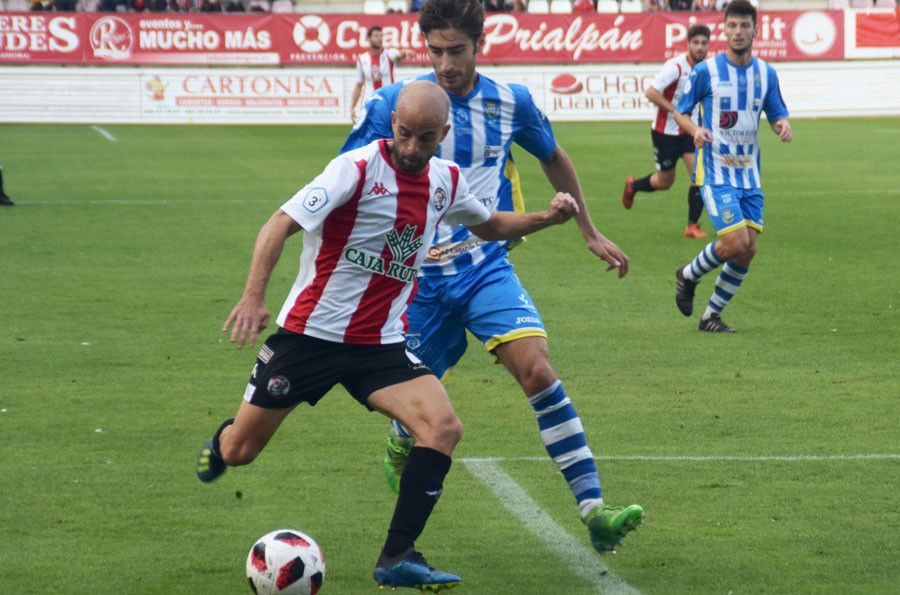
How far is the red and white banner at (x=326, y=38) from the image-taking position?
35.1 meters

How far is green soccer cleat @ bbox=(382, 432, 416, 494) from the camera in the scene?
6.67 m

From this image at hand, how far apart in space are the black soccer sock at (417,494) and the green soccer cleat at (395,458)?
4.06 feet

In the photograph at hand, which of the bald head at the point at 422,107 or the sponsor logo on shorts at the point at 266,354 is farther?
the sponsor logo on shorts at the point at 266,354

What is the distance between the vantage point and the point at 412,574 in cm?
521

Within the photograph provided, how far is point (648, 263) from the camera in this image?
14258 mm

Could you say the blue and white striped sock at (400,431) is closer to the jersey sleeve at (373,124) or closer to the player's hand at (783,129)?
the jersey sleeve at (373,124)

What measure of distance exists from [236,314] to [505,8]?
33678mm

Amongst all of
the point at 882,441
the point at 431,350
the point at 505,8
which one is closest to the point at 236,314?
the point at 431,350

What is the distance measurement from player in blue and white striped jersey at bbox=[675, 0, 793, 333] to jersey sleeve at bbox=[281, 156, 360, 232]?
594 cm

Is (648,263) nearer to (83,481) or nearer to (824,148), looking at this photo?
(83,481)

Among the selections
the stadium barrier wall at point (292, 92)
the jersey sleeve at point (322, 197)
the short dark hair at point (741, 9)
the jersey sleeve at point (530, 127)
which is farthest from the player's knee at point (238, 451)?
the stadium barrier wall at point (292, 92)

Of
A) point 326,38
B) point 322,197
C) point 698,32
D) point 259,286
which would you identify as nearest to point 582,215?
point 322,197

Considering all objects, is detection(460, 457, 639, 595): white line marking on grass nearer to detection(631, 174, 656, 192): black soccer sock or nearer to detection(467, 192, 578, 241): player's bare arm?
detection(467, 192, 578, 241): player's bare arm

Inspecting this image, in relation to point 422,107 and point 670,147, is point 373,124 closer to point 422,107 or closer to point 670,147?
point 422,107
